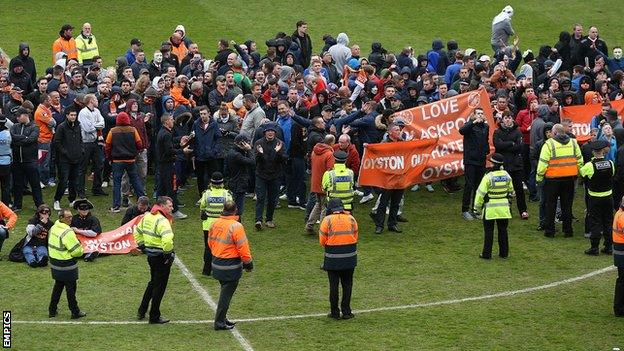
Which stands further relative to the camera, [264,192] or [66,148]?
[66,148]

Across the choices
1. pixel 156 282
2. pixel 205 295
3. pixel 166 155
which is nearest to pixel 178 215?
pixel 166 155

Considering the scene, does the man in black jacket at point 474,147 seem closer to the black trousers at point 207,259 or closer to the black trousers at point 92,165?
the black trousers at point 207,259

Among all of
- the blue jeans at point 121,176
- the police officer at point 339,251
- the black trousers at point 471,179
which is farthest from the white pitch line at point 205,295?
the black trousers at point 471,179

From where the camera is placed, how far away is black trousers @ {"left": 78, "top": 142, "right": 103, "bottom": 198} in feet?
85.6

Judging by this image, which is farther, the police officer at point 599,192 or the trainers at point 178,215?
the trainers at point 178,215

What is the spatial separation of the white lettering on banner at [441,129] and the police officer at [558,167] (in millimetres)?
2666

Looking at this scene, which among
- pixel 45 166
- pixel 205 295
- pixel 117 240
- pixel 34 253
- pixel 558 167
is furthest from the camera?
pixel 45 166

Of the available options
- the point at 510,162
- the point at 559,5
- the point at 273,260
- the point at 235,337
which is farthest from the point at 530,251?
the point at 559,5

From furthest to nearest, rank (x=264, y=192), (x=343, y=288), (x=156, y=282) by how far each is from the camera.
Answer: (x=264, y=192)
(x=343, y=288)
(x=156, y=282)

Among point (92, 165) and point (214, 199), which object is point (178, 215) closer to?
point (92, 165)

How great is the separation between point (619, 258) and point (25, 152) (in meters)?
11.8

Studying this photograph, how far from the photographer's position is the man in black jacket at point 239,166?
24094 millimetres

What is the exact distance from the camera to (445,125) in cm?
2634

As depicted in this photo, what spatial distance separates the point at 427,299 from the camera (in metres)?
20.9
